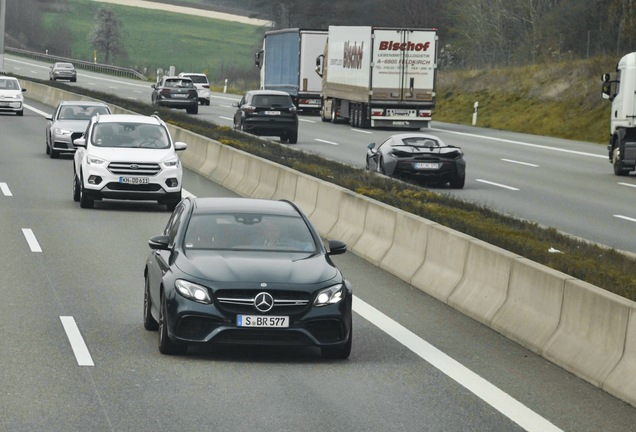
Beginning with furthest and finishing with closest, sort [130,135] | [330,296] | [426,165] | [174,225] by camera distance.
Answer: [426,165] → [130,135] → [174,225] → [330,296]

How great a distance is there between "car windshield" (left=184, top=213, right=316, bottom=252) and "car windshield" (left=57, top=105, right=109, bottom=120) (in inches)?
949

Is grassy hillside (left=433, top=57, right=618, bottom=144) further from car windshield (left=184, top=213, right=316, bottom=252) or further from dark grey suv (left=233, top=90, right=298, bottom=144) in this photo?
car windshield (left=184, top=213, right=316, bottom=252)

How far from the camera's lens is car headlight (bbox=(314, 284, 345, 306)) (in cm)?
1085

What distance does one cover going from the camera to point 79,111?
119 ft

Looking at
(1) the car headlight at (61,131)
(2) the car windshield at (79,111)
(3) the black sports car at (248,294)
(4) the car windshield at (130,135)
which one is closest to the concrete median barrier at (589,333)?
(3) the black sports car at (248,294)

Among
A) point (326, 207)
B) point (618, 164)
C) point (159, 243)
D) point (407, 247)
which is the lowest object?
point (618, 164)

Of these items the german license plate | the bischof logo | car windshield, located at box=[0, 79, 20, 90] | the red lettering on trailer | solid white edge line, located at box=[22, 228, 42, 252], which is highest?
the red lettering on trailer

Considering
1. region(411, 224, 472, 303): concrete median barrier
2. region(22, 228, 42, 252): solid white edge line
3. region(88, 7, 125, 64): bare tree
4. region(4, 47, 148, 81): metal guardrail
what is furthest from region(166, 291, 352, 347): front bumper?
region(88, 7, 125, 64): bare tree

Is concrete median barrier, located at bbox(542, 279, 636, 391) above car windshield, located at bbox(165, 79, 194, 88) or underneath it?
above

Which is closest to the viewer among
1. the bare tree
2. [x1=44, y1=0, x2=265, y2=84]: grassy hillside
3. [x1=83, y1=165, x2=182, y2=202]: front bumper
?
[x1=83, y1=165, x2=182, y2=202]: front bumper

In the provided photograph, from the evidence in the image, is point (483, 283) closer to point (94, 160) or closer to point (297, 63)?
point (94, 160)

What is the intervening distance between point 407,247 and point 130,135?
32.3ft

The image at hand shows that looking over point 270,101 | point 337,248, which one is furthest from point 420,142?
point 337,248

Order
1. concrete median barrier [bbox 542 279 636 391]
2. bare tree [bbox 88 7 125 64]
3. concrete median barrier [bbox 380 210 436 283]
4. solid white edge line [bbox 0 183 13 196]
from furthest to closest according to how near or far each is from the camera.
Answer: bare tree [bbox 88 7 125 64] → solid white edge line [bbox 0 183 13 196] → concrete median barrier [bbox 380 210 436 283] → concrete median barrier [bbox 542 279 636 391]
